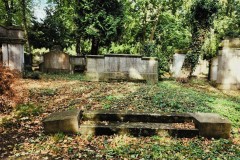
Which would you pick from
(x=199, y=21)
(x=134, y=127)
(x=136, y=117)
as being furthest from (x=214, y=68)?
(x=134, y=127)

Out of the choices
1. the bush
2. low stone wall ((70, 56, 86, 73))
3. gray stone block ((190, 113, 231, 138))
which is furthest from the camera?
low stone wall ((70, 56, 86, 73))

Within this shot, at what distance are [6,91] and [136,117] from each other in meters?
4.41

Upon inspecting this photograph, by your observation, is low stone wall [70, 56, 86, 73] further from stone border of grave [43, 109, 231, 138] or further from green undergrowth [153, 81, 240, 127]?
stone border of grave [43, 109, 231, 138]

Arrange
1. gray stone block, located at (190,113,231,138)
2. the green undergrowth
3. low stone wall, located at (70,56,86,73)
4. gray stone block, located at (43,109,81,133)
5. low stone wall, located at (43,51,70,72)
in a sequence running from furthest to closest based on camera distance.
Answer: low stone wall, located at (70,56,86,73) → low stone wall, located at (43,51,70,72) → the green undergrowth → gray stone block, located at (190,113,231,138) → gray stone block, located at (43,109,81,133)

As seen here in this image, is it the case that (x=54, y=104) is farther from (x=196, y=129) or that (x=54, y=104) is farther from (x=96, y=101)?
(x=196, y=129)

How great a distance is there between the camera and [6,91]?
24.4 ft

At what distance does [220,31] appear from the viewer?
80.4 feet

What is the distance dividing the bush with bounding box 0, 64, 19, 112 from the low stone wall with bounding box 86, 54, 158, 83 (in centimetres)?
666

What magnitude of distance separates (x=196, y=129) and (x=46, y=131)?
4.09 metres

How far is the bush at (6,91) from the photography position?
730cm

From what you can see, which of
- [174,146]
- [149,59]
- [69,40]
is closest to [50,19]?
[69,40]

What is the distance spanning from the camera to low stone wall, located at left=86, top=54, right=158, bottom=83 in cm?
1417

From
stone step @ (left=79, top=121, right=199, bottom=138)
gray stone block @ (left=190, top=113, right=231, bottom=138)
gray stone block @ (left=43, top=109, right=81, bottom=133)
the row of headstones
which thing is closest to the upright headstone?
gray stone block @ (left=43, top=109, right=81, bottom=133)

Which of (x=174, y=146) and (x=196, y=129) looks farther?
(x=196, y=129)
